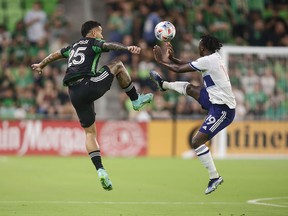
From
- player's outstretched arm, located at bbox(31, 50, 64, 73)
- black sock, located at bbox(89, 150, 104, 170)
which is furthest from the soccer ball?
black sock, located at bbox(89, 150, 104, 170)

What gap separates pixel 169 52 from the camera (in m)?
12.5

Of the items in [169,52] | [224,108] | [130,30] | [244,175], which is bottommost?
[244,175]

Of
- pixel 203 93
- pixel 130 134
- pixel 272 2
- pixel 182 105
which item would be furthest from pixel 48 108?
pixel 203 93

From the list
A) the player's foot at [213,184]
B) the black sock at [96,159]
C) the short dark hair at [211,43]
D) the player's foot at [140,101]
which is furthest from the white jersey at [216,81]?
the black sock at [96,159]

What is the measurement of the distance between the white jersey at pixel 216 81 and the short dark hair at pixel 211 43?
141mm

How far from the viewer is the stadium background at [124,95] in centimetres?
2331

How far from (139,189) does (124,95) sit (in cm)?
989

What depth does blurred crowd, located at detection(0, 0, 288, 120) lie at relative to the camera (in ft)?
78.0

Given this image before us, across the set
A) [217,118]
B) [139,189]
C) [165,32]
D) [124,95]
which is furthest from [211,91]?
[124,95]

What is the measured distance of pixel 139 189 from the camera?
580 inches

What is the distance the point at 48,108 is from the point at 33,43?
270cm

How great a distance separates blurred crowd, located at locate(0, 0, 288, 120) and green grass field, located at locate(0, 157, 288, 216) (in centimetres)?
221

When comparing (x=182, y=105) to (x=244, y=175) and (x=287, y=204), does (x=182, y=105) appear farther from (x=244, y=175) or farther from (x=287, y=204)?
(x=287, y=204)

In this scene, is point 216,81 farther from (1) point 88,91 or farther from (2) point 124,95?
(2) point 124,95
